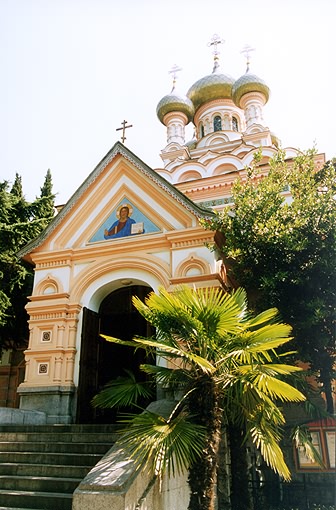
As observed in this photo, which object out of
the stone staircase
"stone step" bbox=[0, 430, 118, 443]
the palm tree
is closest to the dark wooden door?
the stone staircase

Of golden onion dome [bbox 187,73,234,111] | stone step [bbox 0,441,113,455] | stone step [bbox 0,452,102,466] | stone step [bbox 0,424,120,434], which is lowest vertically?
stone step [bbox 0,452,102,466]

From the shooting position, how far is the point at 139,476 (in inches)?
203

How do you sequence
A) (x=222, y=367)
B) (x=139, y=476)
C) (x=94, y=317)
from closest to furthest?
(x=139, y=476)
(x=222, y=367)
(x=94, y=317)

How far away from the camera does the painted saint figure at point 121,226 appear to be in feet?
35.5

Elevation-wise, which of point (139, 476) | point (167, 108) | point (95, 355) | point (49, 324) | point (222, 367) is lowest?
point (139, 476)

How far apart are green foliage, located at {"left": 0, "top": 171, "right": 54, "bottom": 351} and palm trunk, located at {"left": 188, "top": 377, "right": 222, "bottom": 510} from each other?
8.84 meters

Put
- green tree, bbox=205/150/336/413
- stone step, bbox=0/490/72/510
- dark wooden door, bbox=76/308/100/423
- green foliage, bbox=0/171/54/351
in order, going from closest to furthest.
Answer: stone step, bbox=0/490/72/510, green tree, bbox=205/150/336/413, dark wooden door, bbox=76/308/100/423, green foliage, bbox=0/171/54/351

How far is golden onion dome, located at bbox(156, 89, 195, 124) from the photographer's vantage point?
93.4 ft

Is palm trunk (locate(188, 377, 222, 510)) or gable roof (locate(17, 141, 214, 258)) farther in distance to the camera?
gable roof (locate(17, 141, 214, 258))

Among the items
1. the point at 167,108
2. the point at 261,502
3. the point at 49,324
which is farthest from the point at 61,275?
the point at 167,108

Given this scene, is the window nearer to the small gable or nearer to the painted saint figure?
the small gable

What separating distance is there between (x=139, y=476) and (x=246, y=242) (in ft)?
15.5

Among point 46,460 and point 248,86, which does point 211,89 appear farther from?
point 46,460

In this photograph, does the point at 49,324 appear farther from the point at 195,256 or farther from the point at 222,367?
the point at 222,367
